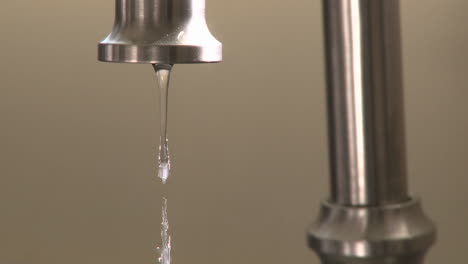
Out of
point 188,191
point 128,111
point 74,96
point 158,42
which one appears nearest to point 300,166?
point 188,191

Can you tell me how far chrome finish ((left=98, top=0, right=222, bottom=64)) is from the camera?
0.88ft

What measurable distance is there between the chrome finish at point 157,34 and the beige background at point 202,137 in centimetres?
122

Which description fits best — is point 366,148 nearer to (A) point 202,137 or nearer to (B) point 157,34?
(B) point 157,34

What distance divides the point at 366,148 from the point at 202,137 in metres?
1.39

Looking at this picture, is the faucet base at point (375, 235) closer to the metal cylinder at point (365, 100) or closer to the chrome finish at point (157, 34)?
the metal cylinder at point (365, 100)

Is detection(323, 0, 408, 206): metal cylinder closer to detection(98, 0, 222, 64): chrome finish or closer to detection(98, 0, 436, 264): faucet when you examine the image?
detection(98, 0, 436, 264): faucet

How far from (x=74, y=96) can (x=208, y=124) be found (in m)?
0.27

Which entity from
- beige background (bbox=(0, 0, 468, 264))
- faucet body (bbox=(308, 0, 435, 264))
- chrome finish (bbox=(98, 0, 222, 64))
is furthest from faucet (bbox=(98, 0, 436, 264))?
beige background (bbox=(0, 0, 468, 264))

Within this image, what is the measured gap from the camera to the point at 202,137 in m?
1.55

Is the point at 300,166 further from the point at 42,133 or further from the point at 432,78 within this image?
the point at 42,133

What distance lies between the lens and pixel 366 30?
161 millimetres

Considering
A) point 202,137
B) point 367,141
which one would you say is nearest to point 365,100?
point 367,141

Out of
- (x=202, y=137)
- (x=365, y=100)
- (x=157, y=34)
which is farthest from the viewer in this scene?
(x=202, y=137)

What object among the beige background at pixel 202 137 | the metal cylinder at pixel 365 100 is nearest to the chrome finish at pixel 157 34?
the metal cylinder at pixel 365 100
